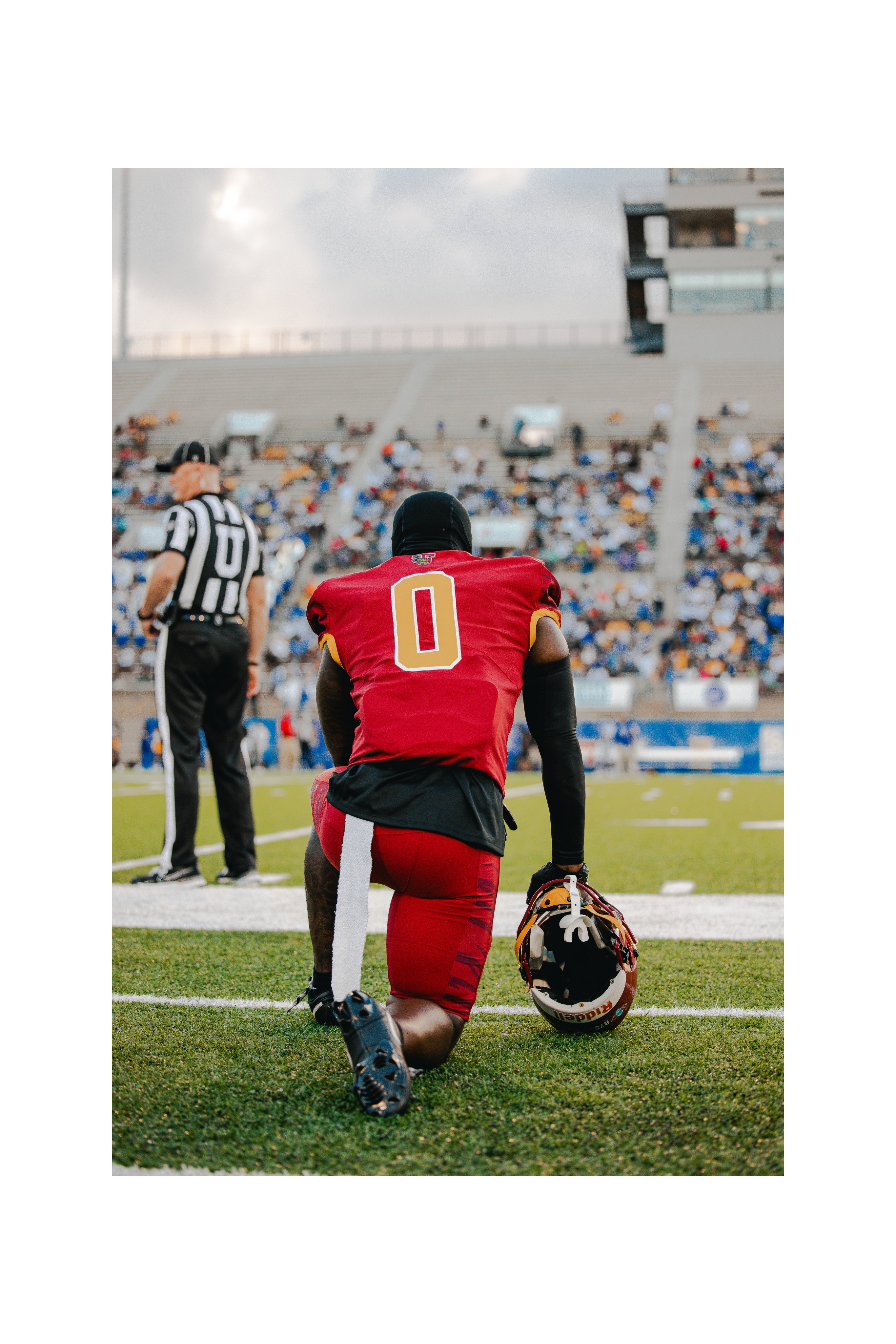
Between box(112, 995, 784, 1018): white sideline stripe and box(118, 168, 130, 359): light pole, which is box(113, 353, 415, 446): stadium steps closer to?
box(118, 168, 130, 359): light pole

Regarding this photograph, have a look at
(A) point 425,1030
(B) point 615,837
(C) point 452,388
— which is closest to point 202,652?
(A) point 425,1030

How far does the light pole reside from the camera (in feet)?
9.32

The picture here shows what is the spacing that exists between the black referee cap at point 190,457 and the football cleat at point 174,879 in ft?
5.39

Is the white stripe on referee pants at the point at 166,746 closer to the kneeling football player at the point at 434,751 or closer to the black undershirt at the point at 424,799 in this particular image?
the kneeling football player at the point at 434,751

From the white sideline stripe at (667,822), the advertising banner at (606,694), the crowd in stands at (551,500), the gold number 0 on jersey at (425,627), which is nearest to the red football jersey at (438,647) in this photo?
the gold number 0 on jersey at (425,627)

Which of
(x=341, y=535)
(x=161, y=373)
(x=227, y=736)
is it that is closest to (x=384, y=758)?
(x=227, y=736)

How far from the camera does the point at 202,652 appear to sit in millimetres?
4527

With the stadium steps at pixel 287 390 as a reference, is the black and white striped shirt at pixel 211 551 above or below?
below

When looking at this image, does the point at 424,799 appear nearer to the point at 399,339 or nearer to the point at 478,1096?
the point at 478,1096

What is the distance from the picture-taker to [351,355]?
3064cm

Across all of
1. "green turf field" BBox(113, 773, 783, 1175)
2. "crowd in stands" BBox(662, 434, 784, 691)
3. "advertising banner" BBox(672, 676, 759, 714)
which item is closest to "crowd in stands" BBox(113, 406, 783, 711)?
"crowd in stands" BBox(662, 434, 784, 691)

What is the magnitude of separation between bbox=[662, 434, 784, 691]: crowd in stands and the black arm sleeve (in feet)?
49.5

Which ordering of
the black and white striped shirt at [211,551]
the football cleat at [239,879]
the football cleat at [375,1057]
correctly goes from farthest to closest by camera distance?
the football cleat at [239,879] < the black and white striped shirt at [211,551] < the football cleat at [375,1057]

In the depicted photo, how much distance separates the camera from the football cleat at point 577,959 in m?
2.29
